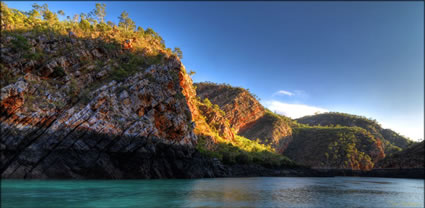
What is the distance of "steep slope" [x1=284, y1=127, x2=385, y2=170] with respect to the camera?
110812 millimetres

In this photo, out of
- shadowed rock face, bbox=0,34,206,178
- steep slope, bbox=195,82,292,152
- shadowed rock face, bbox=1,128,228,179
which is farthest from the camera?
steep slope, bbox=195,82,292,152

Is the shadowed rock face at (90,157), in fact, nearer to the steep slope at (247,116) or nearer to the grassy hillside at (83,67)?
the grassy hillside at (83,67)

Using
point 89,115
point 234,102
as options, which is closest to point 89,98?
point 89,115

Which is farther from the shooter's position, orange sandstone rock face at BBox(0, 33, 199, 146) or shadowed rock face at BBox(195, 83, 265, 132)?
shadowed rock face at BBox(195, 83, 265, 132)

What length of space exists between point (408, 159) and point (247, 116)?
227ft

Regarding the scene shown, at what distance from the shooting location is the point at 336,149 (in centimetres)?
11469

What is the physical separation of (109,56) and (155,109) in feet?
61.8

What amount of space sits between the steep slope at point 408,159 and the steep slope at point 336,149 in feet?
44.0

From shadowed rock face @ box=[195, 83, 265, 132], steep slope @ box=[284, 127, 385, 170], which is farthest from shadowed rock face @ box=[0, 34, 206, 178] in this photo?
steep slope @ box=[284, 127, 385, 170]

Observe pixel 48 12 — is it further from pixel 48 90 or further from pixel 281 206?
pixel 281 206

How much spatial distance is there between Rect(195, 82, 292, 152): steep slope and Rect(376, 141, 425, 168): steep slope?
4514cm

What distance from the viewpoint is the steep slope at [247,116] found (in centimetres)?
11575

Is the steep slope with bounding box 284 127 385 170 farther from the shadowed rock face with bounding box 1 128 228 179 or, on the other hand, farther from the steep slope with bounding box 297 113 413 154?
the shadowed rock face with bounding box 1 128 228 179

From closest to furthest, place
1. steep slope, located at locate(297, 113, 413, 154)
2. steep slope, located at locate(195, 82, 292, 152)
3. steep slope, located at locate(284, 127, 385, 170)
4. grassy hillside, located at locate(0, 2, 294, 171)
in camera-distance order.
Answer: grassy hillside, located at locate(0, 2, 294, 171) < steep slope, located at locate(284, 127, 385, 170) < steep slope, located at locate(195, 82, 292, 152) < steep slope, located at locate(297, 113, 413, 154)
